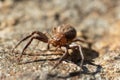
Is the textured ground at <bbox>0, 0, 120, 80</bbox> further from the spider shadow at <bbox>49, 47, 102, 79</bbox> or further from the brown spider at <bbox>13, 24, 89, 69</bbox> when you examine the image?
the brown spider at <bbox>13, 24, 89, 69</bbox>

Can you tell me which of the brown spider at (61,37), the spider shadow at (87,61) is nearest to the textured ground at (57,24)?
the spider shadow at (87,61)

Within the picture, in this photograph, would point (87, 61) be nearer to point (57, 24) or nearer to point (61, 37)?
point (61, 37)

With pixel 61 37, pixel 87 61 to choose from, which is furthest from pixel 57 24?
pixel 87 61

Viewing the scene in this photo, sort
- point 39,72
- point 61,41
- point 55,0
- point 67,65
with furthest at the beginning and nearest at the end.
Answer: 1. point 55,0
2. point 61,41
3. point 67,65
4. point 39,72

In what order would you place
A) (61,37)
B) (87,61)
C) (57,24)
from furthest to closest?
(57,24), (61,37), (87,61)

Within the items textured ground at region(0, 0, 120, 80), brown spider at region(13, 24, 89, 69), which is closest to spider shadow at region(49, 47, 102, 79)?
textured ground at region(0, 0, 120, 80)

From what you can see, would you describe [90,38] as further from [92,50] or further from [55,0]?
[55,0]

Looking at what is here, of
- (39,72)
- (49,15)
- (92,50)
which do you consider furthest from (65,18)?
(39,72)

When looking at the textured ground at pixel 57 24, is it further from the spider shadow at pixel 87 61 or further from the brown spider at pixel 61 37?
the brown spider at pixel 61 37
